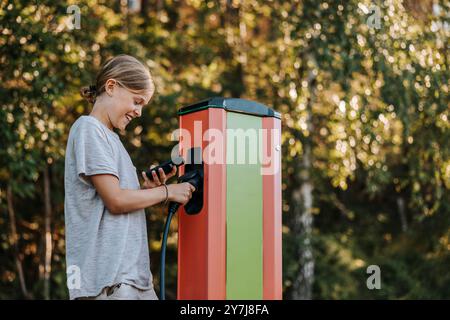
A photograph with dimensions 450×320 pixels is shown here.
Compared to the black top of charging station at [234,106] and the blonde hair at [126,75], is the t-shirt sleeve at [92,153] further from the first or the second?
the black top of charging station at [234,106]

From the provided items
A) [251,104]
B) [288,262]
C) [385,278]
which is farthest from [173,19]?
[251,104]

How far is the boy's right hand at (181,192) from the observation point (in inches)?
75.5

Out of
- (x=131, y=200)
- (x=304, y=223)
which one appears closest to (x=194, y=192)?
(x=131, y=200)

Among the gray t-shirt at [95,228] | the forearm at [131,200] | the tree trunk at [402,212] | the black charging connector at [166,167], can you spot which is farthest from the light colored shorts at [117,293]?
the tree trunk at [402,212]

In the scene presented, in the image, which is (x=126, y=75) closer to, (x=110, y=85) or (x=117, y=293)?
(x=110, y=85)

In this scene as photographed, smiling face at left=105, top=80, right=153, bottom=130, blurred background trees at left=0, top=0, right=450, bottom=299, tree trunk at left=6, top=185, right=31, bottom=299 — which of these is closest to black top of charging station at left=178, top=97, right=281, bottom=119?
smiling face at left=105, top=80, right=153, bottom=130

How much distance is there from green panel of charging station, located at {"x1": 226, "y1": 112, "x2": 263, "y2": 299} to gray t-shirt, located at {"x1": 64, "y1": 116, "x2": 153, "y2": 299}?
0.36 m

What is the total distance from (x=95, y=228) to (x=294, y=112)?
10.5 ft

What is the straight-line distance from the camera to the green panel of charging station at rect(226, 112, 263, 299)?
81.2 inches

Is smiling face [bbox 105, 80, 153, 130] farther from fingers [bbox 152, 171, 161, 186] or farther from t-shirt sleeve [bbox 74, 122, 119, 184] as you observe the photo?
fingers [bbox 152, 171, 161, 186]

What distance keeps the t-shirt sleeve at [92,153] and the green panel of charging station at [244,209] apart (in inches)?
18.5

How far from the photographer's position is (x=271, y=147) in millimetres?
2172
